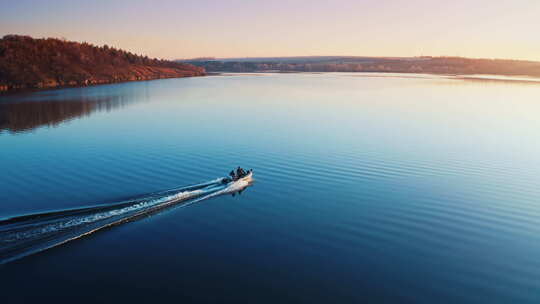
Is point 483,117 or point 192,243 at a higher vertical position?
point 483,117

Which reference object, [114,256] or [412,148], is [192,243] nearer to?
[114,256]

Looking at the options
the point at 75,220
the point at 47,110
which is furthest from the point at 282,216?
the point at 47,110

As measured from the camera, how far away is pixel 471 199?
55.5 ft

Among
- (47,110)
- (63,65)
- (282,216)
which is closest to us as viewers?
(282,216)

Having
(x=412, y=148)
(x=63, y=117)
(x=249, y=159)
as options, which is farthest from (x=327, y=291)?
(x=63, y=117)

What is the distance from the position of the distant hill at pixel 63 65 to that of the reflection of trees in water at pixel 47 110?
78.7 ft

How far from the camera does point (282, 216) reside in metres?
15.1

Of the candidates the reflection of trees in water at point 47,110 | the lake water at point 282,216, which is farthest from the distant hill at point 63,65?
the lake water at point 282,216

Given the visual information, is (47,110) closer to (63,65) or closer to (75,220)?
(75,220)

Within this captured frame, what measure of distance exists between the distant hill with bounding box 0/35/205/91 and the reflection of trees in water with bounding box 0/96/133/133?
24.0 meters

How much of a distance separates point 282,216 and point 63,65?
9166cm

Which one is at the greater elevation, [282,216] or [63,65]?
[63,65]

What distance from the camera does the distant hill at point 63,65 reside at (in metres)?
73.8

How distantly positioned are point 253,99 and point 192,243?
42898 mm
